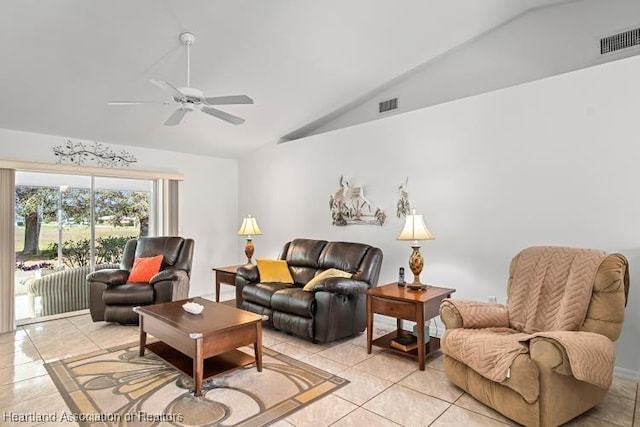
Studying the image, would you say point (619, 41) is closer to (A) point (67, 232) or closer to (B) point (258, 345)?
(B) point (258, 345)

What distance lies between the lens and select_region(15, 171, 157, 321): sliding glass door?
4633 mm

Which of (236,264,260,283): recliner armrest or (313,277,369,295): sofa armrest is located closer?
(313,277,369,295): sofa armrest

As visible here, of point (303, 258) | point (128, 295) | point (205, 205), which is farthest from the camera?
point (205, 205)

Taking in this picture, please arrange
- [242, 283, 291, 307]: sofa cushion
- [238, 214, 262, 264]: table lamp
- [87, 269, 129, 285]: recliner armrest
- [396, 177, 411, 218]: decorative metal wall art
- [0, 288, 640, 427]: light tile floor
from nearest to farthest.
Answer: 1. [0, 288, 640, 427]: light tile floor
2. [242, 283, 291, 307]: sofa cushion
3. [396, 177, 411, 218]: decorative metal wall art
4. [87, 269, 129, 285]: recliner armrest
5. [238, 214, 262, 264]: table lamp

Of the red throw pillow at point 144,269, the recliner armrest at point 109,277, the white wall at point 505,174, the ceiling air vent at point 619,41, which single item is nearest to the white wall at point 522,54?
the ceiling air vent at point 619,41

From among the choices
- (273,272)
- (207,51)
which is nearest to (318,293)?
(273,272)

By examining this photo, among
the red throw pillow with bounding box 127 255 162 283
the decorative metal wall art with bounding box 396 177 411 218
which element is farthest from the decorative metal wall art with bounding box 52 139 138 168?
the decorative metal wall art with bounding box 396 177 411 218

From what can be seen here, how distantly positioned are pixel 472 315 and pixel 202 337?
2022mm

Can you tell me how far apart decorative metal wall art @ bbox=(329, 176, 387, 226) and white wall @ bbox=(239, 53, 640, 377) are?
0.28 feet

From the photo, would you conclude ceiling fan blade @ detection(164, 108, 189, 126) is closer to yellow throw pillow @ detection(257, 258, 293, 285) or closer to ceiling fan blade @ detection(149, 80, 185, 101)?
ceiling fan blade @ detection(149, 80, 185, 101)

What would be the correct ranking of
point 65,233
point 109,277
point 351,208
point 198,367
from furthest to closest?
point 65,233
point 351,208
point 109,277
point 198,367

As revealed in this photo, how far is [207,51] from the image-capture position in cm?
347

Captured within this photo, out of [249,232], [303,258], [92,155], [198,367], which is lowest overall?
[198,367]

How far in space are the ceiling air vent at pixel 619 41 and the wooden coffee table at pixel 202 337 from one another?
4.08 metres
